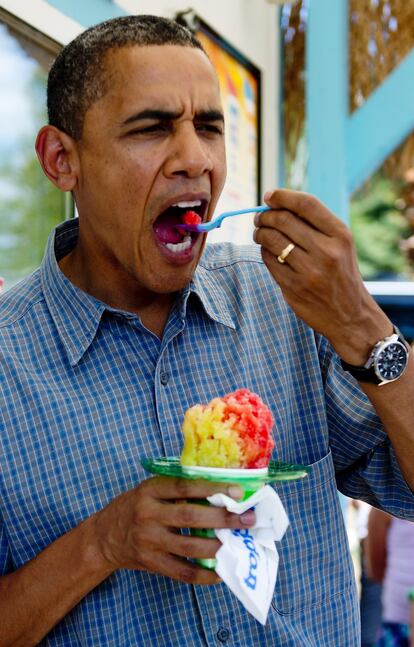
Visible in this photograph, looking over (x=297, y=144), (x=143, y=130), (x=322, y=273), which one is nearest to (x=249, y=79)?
(x=297, y=144)

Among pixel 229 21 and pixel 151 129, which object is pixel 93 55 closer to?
pixel 151 129

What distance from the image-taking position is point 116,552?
129 cm

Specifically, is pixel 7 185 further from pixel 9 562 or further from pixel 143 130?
pixel 9 562

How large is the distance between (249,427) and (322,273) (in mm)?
272

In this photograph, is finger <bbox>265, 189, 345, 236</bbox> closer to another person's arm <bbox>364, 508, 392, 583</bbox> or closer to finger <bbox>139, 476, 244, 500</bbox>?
finger <bbox>139, 476, 244, 500</bbox>

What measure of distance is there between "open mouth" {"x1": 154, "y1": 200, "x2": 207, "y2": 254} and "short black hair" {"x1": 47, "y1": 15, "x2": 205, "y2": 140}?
0.23m

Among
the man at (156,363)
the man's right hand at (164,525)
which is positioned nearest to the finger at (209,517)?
the man's right hand at (164,525)

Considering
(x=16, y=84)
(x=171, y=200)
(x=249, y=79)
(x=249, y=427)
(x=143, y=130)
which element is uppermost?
(x=249, y=79)

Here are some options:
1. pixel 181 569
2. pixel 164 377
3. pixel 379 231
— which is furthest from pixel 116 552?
pixel 379 231

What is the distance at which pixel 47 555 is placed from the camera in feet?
4.58

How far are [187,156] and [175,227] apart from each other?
0.13 metres

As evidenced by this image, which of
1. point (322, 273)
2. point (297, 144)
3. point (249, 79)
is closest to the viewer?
point (322, 273)

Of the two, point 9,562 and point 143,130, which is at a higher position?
point 143,130

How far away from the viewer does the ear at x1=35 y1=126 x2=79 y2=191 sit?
171 cm
